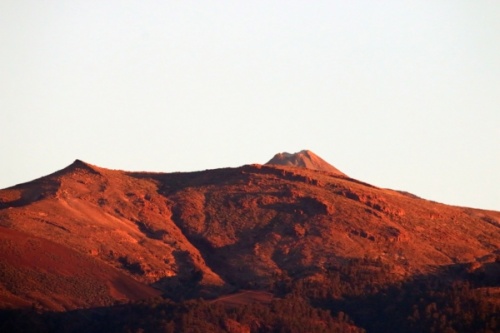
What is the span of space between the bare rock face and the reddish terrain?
81.5 ft

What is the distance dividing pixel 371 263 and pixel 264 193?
14016 millimetres

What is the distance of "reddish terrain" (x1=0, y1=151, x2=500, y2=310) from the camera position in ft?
311

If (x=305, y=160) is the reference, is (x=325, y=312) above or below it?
below

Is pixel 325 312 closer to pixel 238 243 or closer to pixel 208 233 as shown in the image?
pixel 238 243

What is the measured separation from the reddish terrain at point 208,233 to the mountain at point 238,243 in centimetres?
13

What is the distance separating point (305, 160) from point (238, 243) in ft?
136

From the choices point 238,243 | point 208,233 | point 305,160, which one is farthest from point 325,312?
point 305,160

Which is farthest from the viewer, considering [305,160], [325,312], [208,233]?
[305,160]

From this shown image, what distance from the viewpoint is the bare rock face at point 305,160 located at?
5709 inches

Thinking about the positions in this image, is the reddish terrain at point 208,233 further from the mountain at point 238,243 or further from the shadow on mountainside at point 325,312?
the shadow on mountainside at point 325,312

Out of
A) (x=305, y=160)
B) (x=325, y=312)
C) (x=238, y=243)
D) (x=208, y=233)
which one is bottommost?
(x=325, y=312)

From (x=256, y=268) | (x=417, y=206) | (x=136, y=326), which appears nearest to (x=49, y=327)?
(x=136, y=326)

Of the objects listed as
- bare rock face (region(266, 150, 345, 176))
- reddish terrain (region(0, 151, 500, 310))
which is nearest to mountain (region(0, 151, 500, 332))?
reddish terrain (region(0, 151, 500, 310))

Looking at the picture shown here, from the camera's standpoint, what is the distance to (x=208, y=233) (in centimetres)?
10706
